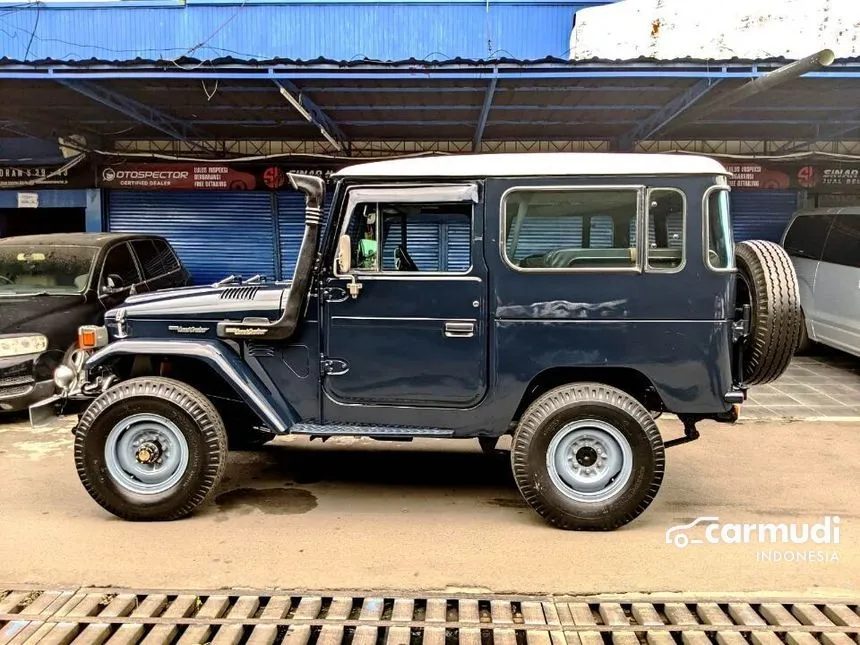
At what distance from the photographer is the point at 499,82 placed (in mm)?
7754

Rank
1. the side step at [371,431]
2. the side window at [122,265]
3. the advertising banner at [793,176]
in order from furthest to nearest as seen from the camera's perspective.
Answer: the advertising banner at [793,176], the side window at [122,265], the side step at [371,431]

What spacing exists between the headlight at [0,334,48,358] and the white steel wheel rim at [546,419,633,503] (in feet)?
17.2

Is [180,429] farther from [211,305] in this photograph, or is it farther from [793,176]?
[793,176]

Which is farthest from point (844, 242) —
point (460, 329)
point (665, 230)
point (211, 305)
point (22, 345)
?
point (22, 345)

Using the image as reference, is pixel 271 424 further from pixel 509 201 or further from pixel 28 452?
pixel 28 452

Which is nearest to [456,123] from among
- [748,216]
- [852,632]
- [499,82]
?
[499,82]

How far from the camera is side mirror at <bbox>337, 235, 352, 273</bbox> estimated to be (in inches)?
162

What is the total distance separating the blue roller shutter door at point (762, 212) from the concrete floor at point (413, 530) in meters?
6.32

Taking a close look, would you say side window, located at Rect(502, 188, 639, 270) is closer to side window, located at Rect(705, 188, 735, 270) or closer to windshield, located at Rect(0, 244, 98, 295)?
side window, located at Rect(705, 188, 735, 270)

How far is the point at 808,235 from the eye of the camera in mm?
9680

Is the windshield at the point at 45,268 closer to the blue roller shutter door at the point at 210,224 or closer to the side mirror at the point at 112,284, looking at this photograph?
the side mirror at the point at 112,284

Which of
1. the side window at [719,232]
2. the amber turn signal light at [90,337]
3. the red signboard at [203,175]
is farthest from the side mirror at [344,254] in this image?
the red signboard at [203,175]

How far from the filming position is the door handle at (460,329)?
4195 millimetres

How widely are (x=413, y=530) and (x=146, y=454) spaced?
1.81m
